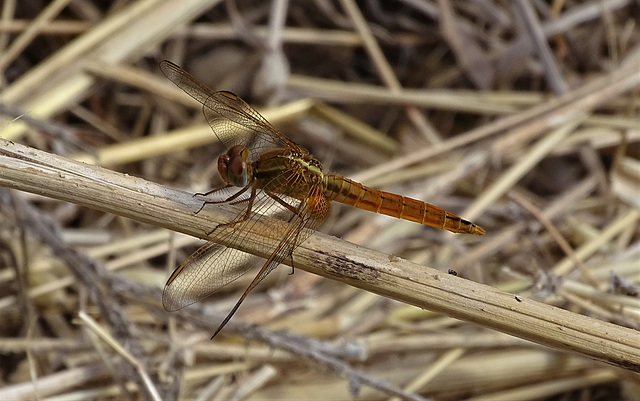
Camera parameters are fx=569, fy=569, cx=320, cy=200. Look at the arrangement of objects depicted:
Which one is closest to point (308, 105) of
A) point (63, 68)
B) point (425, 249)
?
point (425, 249)

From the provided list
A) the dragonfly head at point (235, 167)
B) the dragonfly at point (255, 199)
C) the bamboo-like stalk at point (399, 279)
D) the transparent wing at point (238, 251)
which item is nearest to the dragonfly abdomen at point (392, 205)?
the dragonfly at point (255, 199)

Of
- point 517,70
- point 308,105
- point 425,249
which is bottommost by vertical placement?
point 425,249

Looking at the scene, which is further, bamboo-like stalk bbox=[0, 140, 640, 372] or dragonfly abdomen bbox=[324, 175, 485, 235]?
dragonfly abdomen bbox=[324, 175, 485, 235]

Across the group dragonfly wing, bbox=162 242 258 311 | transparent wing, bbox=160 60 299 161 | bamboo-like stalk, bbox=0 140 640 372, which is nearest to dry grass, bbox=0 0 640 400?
bamboo-like stalk, bbox=0 140 640 372

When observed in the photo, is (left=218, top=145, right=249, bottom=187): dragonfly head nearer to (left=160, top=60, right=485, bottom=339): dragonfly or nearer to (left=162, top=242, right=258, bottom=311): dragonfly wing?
(left=160, top=60, right=485, bottom=339): dragonfly

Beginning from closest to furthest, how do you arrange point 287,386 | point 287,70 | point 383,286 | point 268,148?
point 383,286
point 268,148
point 287,386
point 287,70

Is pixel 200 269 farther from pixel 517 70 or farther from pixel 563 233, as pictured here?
pixel 517 70
